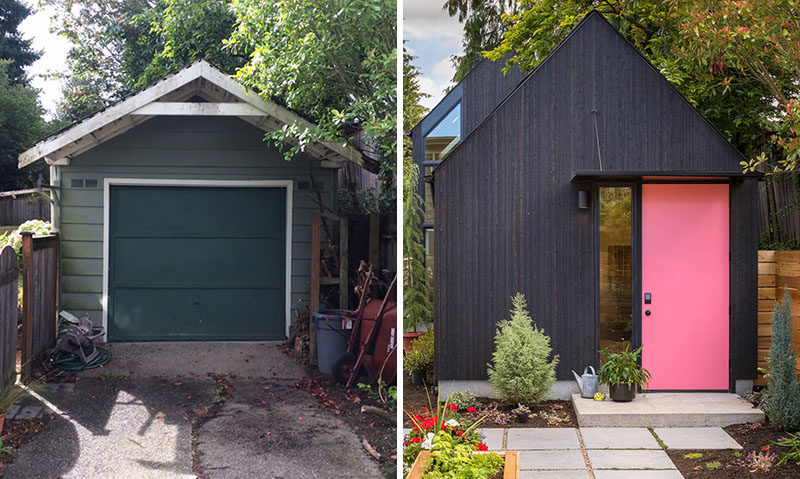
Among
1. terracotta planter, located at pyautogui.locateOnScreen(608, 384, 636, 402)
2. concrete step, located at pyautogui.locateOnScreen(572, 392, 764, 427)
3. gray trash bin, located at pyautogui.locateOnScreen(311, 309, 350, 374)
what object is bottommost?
concrete step, located at pyautogui.locateOnScreen(572, 392, 764, 427)

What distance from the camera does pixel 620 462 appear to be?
11.7 ft

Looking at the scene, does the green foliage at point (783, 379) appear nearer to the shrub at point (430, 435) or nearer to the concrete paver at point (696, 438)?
the concrete paver at point (696, 438)

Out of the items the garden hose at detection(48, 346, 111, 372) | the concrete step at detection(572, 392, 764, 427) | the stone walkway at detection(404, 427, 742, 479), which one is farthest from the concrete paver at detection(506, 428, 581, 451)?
the garden hose at detection(48, 346, 111, 372)

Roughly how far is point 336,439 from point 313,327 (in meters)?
0.44

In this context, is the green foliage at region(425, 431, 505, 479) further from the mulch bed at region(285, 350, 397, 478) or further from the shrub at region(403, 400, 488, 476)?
the mulch bed at region(285, 350, 397, 478)

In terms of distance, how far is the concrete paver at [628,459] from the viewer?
351cm

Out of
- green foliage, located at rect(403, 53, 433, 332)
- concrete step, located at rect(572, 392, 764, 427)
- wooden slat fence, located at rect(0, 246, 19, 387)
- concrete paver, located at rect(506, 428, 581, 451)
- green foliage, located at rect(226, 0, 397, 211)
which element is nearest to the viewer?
wooden slat fence, located at rect(0, 246, 19, 387)

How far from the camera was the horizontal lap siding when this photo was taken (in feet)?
7.05

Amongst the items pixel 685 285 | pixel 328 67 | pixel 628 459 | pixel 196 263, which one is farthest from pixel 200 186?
pixel 685 285

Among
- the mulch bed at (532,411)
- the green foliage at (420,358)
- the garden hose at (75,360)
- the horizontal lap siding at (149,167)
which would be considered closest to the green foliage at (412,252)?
the green foliage at (420,358)

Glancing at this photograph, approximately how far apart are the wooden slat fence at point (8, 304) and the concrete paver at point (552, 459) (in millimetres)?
2470

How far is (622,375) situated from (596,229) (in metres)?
1.05

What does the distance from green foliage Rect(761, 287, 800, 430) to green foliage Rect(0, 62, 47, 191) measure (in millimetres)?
3935

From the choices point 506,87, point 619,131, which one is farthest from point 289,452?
point 506,87
